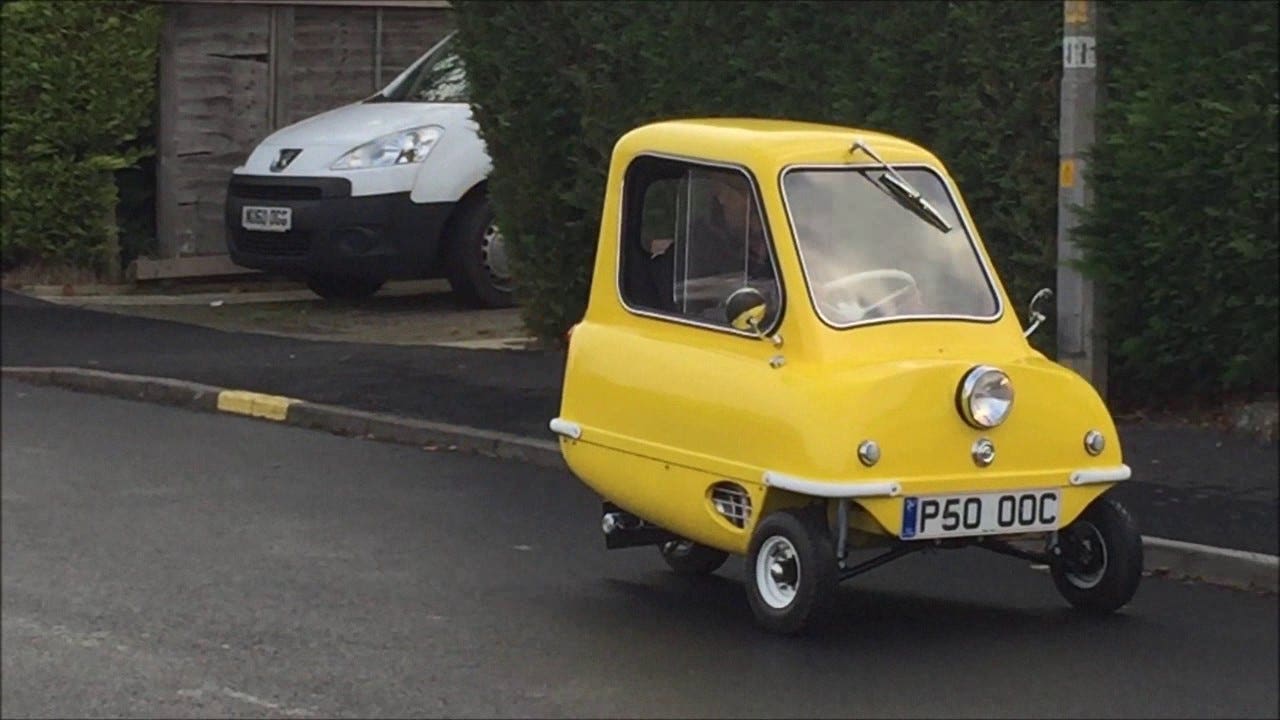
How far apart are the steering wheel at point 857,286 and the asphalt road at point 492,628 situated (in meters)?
1.07

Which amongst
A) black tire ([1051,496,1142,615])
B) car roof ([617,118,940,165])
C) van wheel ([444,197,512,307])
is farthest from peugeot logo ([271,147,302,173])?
black tire ([1051,496,1142,615])

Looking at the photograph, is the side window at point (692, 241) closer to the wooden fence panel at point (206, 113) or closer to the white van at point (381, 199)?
the white van at point (381, 199)

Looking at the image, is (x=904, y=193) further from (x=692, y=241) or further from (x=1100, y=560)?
(x=1100, y=560)

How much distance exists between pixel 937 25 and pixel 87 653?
20.0ft

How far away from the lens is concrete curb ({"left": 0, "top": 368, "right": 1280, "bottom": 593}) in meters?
8.31

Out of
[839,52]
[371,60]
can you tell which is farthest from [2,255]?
[839,52]

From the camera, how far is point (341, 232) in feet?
55.8

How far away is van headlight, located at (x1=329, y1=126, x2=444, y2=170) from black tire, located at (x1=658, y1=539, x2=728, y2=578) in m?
8.72

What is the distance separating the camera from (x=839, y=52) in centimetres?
1232

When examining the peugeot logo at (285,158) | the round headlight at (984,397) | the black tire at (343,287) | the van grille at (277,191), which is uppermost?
the peugeot logo at (285,158)

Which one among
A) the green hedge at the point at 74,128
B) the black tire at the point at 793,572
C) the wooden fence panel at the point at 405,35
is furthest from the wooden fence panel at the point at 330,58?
the black tire at the point at 793,572

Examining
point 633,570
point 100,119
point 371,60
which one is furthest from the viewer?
point 371,60

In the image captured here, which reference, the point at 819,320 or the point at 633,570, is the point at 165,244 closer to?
the point at 633,570

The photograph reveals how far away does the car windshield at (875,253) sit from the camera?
7.78 m
